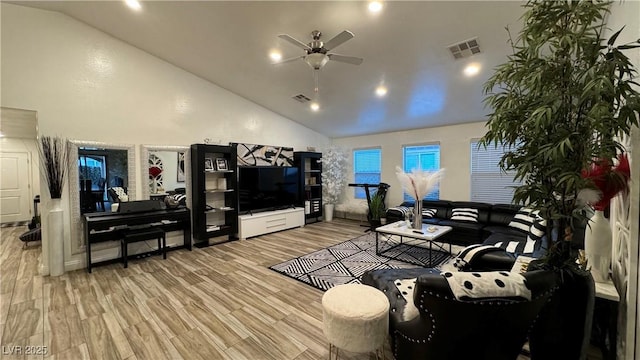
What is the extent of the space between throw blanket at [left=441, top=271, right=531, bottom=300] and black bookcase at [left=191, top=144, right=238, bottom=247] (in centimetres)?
434

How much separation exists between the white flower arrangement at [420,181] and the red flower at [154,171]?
407cm

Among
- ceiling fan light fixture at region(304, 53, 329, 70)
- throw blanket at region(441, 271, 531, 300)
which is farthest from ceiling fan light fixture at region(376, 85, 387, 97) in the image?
throw blanket at region(441, 271, 531, 300)

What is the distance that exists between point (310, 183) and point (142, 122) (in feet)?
12.8

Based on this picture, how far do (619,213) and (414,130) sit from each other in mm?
4568

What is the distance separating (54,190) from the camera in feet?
11.1

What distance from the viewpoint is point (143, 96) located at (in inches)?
162

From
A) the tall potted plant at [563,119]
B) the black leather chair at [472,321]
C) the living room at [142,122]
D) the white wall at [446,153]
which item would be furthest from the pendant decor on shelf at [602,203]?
the white wall at [446,153]

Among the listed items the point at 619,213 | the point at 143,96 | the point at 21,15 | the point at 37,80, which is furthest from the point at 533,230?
the point at 21,15

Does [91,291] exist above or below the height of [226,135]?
below

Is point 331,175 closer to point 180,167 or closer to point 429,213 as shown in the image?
point 429,213

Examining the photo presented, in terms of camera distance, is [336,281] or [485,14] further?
[336,281]

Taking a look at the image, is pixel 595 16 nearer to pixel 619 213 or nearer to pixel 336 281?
pixel 619 213

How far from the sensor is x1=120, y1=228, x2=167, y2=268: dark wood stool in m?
3.62

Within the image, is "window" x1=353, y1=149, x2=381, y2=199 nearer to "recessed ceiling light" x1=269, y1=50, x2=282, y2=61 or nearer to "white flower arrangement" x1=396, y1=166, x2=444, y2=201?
"white flower arrangement" x1=396, y1=166, x2=444, y2=201
